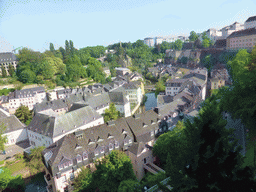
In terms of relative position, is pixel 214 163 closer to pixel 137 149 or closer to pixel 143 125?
pixel 137 149

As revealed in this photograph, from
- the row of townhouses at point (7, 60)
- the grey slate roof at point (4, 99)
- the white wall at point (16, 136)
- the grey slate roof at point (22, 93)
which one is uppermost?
the row of townhouses at point (7, 60)

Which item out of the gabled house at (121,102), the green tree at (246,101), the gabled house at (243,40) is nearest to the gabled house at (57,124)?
the gabled house at (121,102)

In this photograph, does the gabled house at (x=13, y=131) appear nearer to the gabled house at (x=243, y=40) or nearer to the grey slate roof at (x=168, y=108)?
the grey slate roof at (x=168, y=108)

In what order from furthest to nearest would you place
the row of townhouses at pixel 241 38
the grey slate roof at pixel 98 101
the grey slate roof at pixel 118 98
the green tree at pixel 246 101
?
the row of townhouses at pixel 241 38 < the grey slate roof at pixel 118 98 < the grey slate roof at pixel 98 101 < the green tree at pixel 246 101

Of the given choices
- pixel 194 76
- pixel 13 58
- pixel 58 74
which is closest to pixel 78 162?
pixel 194 76

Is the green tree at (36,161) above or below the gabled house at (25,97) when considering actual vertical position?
below

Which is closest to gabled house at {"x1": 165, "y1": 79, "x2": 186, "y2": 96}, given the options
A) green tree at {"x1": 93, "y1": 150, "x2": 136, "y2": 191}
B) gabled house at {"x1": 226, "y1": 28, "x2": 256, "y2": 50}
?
gabled house at {"x1": 226, "y1": 28, "x2": 256, "y2": 50}

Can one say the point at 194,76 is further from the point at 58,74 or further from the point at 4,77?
the point at 4,77

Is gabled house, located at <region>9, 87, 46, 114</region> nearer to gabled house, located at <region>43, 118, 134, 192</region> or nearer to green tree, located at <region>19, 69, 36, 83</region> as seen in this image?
green tree, located at <region>19, 69, 36, 83</region>
